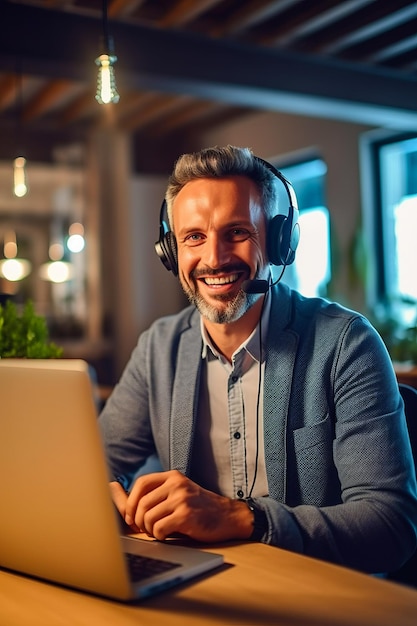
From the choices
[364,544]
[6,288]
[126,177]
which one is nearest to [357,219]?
[126,177]

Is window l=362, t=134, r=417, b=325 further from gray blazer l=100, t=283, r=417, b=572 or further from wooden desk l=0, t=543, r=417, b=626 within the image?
wooden desk l=0, t=543, r=417, b=626

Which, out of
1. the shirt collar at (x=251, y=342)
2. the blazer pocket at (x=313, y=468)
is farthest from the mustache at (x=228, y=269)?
the blazer pocket at (x=313, y=468)

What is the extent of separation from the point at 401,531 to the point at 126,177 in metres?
7.18

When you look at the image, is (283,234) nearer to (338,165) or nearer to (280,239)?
(280,239)

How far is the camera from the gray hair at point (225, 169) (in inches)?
69.9

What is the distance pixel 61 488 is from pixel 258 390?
2.68ft

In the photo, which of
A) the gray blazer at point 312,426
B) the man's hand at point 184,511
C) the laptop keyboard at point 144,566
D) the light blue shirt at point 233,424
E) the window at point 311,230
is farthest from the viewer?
the window at point 311,230

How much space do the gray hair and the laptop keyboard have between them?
943 mm

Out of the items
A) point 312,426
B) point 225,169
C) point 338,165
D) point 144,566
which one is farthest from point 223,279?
point 338,165

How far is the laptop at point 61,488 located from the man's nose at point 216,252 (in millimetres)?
808

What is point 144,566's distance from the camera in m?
1.12

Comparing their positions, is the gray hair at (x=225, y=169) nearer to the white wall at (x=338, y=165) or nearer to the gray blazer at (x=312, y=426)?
the gray blazer at (x=312, y=426)

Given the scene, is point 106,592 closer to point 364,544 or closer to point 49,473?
point 49,473

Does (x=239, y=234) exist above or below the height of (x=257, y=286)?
above
